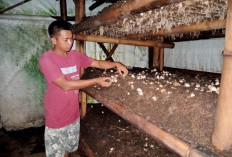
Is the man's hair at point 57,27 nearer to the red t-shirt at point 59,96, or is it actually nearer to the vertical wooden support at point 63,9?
the red t-shirt at point 59,96

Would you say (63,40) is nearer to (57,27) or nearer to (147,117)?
(57,27)

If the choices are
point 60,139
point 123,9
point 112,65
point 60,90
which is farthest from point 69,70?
point 123,9

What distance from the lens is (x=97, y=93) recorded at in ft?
8.36

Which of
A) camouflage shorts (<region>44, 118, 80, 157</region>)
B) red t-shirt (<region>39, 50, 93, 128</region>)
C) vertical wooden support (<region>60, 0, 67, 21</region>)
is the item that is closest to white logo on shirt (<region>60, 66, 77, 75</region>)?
red t-shirt (<region>39, 50, 93, 128</region>)

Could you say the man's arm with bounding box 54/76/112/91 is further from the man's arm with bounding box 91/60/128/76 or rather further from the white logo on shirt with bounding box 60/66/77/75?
the man's arm with bounding box 91/60/128/76

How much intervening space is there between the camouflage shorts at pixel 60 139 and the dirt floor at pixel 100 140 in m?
0.47

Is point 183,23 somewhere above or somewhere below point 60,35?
above

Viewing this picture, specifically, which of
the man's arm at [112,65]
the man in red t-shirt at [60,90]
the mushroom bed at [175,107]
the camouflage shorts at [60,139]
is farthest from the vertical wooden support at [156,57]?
the camouflage shorts at [60,139]

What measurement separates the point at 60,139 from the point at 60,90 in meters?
0.74

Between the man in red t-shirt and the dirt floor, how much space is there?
686 mm

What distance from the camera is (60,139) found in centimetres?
280

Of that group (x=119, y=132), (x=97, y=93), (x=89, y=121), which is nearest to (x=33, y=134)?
(x=89, y=121)

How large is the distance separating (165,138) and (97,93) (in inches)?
55.9

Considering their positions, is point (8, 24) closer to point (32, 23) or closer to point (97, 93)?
point (32, 23)
